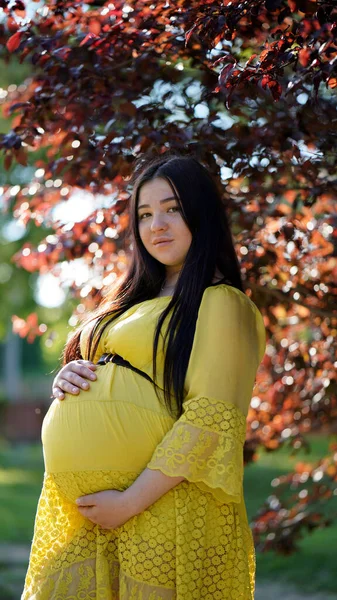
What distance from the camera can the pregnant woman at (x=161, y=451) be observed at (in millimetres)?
2447

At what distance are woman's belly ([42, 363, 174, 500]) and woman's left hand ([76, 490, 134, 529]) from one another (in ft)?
0.14

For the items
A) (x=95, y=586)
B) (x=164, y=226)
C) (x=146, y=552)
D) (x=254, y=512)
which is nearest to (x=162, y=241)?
(x=164, y=226)

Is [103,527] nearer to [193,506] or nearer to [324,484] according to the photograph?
[193,506]

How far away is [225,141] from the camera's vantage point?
10.2 feet

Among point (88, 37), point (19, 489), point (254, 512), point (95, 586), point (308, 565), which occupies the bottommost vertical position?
point (19, 489)

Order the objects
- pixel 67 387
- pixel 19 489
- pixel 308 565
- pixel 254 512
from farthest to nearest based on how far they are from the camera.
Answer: pixel 19 489 < pixel 254 512 < pixel 308 565 < pixel 67 387

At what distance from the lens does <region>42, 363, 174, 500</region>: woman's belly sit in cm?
249

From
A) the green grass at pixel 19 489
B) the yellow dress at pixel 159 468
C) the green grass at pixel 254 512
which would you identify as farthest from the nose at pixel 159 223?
the green grass at pixel 19 489

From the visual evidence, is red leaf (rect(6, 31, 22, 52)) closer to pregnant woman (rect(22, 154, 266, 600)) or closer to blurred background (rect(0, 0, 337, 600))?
blurred background (rect(0, 0, 337, 600))

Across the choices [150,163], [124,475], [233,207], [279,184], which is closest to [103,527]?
[124,475]

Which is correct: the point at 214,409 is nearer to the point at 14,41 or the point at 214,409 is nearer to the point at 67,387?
the point at 67,387

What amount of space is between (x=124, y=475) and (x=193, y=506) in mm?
232

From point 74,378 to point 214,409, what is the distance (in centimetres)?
49

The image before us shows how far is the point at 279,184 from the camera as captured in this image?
3.51 meters
